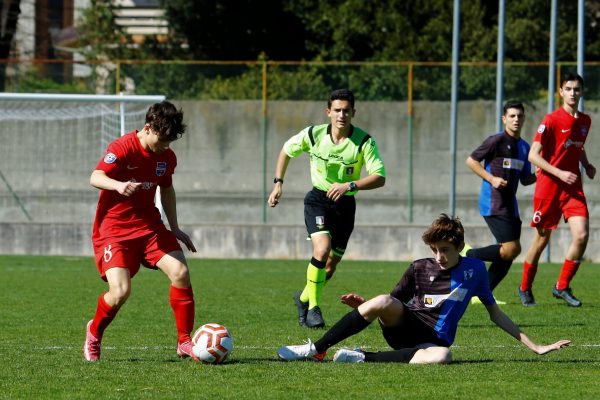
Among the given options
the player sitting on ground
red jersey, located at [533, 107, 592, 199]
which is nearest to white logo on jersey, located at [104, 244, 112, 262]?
the player sitting on ground

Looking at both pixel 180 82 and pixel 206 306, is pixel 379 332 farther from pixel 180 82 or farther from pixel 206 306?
pixel 180 82

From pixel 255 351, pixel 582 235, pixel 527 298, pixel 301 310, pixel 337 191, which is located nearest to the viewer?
pixel 255 351

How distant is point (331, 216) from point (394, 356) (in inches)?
115

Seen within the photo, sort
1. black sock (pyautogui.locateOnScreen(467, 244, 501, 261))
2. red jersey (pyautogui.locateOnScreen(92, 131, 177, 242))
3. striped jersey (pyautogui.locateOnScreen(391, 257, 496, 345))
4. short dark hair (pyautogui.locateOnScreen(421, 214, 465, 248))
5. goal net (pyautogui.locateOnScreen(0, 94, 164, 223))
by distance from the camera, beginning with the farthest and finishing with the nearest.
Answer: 1. goal net (pyautogui.locateOnScreen(0, 94, 164, 223))
2. black sock (pyautogui.locateOnScreen(467, 244, 501, 261))
3. red jersey (pyautogui.locateOnScreen(92, 131, 177, 242))
4. striped jersey (pyautogui.locateOnScreen(391, 257, 496, 345))
5. short dark hair (pyautogui.locateOnScreen(421, 214, 465, 248))

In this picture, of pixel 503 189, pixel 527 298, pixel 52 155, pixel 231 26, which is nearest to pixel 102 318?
pixel 503 189

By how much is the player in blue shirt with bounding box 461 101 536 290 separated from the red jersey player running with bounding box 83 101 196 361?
435cm

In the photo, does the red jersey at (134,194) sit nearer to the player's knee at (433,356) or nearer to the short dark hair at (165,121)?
the short dark hair at (165,121)

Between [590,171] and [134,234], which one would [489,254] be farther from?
[134,234]

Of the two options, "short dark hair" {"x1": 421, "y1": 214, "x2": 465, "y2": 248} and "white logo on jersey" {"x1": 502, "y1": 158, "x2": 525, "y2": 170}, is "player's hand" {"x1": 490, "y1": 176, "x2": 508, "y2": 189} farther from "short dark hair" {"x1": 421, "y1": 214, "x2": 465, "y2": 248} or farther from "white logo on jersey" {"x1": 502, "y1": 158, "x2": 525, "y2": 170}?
"short dark hair" {"x1": 421, "y1": 214, "x2": 465, "y2": 248}

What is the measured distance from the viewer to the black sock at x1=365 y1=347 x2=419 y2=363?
749cm

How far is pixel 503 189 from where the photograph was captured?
11.6 metres

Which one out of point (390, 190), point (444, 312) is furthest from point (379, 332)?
point (390, 190)

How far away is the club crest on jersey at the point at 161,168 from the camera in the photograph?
7.85 m

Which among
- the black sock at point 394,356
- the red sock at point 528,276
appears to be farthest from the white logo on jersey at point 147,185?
the red sock at point 528,276
